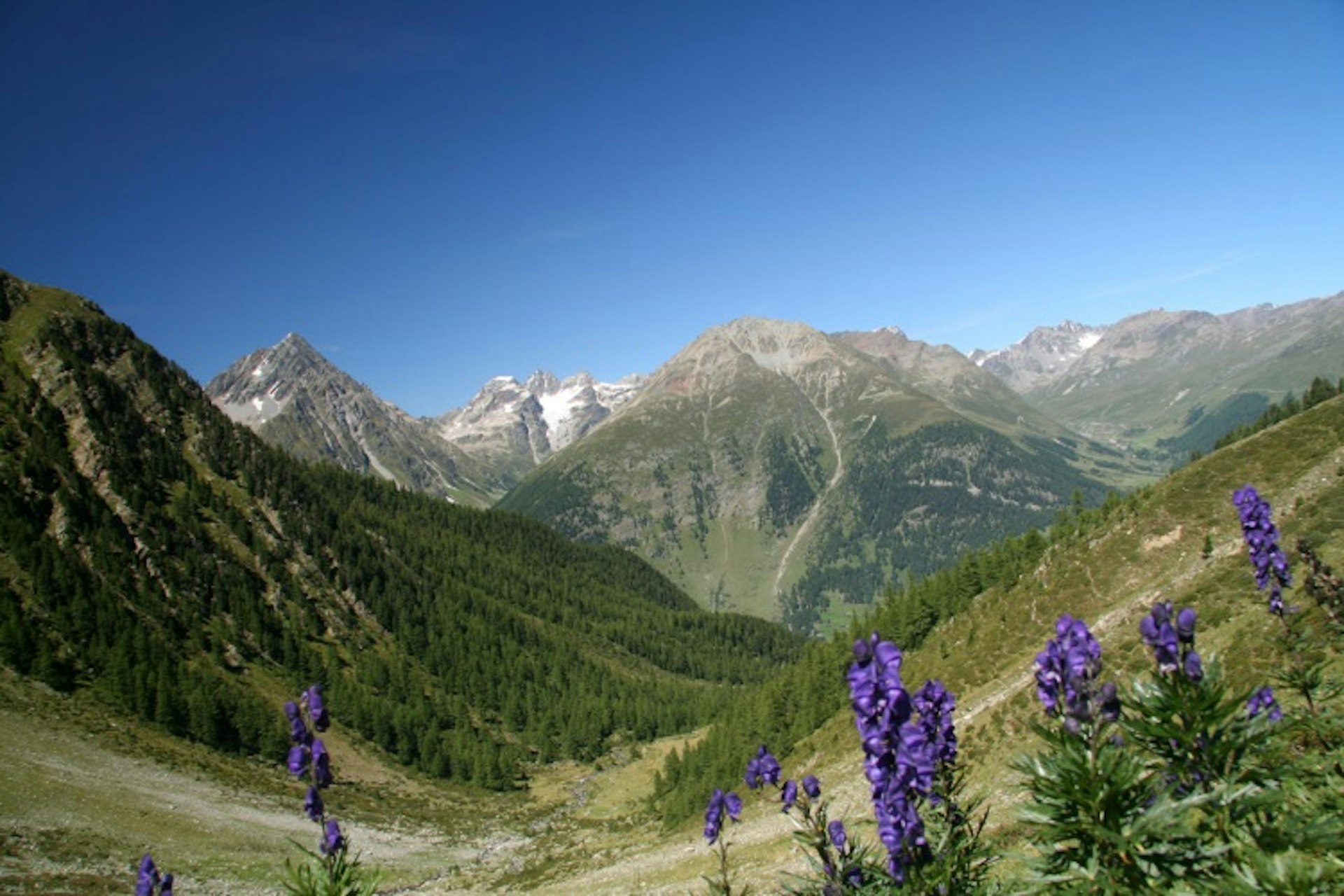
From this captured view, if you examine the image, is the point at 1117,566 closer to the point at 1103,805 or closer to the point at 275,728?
the point at 1103,805

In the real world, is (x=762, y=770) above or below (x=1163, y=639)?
below

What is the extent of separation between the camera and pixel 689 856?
47.5 meters

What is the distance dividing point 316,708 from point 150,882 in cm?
347

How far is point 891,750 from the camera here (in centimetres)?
698

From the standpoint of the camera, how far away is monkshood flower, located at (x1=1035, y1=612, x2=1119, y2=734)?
22.1 ft

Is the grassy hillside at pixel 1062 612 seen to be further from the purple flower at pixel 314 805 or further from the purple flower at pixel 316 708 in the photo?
the purple flower at pixel 316 708

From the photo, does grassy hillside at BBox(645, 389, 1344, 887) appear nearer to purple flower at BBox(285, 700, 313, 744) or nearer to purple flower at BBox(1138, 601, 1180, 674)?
purple flower at BBox(1138, 601, 1180, 674)

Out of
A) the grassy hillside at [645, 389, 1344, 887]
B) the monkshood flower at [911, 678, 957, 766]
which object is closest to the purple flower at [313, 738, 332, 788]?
the monkshood flower at [911, 678, 957, 766]

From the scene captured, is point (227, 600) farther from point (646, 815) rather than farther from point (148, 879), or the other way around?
point (148, 879)

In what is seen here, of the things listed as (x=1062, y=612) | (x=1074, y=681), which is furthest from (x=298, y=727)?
(x=1062, y=612)

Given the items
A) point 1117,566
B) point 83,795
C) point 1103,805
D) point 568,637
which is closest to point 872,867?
point 1103,805

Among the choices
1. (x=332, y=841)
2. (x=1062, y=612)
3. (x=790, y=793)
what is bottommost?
(x=1062, y=612)

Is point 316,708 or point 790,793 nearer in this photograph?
point 790,793

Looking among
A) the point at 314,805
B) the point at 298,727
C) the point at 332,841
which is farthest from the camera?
the point at 298,727
